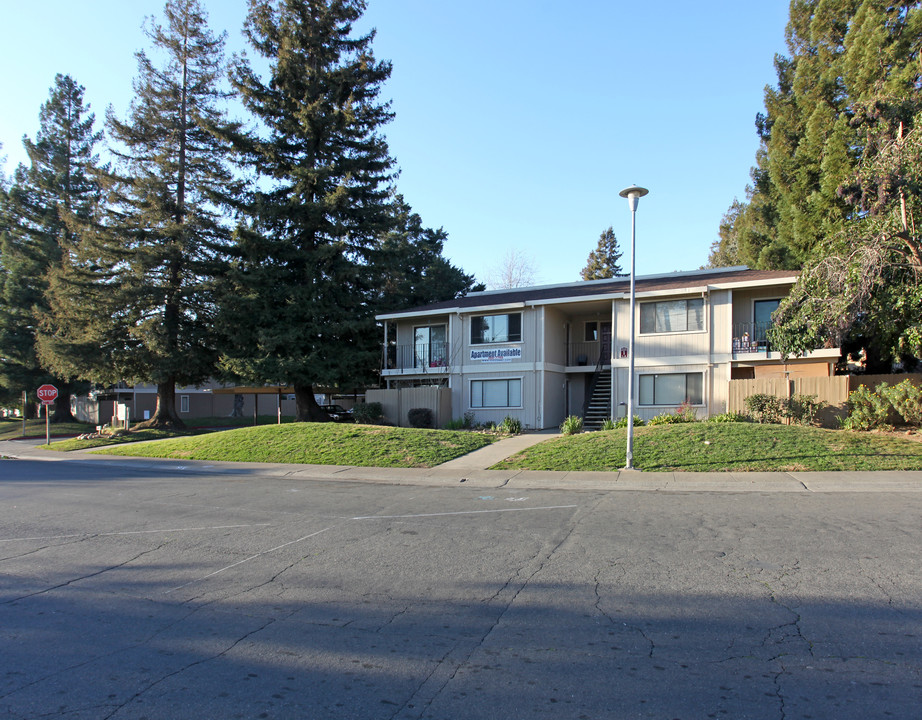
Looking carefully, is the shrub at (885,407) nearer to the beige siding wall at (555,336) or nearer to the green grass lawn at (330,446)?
the green grass lawn at (330,446)

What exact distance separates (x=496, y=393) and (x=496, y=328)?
2853 mm

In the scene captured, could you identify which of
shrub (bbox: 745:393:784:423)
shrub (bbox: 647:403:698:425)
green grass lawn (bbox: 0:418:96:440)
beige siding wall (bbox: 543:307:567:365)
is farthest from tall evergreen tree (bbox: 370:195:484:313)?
green grass lawn (bbox: 0:418:96:440)

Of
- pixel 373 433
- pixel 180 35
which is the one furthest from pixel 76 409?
pixel 373 433

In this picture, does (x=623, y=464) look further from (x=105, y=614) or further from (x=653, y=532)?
(x=105, y=614)

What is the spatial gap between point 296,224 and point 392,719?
29.4 meters

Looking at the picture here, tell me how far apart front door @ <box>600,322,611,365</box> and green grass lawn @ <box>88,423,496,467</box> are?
29.6ft

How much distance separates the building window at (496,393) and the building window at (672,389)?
16.6ft

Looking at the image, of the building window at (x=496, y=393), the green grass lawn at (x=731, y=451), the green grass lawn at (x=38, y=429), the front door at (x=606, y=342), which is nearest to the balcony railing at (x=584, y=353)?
the front door at (x=606, y=342)

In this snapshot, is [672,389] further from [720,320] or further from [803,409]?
[803,409]

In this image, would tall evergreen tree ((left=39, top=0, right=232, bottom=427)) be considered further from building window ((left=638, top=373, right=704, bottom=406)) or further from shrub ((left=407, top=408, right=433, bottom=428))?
building window ((left=638, top=373, right=704, bottom=406))

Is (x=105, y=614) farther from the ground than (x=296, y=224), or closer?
closer

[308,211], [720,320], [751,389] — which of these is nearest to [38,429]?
[308,211]

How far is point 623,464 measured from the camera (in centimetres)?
1511

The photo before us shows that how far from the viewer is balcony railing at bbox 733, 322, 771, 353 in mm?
22406
